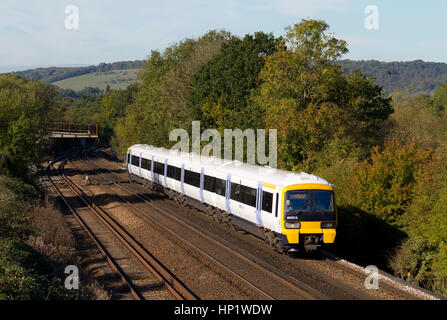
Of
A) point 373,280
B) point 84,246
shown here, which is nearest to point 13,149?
point 84,246

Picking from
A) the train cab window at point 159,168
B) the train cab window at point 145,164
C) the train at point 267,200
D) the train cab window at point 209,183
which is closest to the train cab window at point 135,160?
the train cab window at point 145,164

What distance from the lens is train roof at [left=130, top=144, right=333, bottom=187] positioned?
16.4 m

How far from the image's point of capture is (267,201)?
55.1 feet

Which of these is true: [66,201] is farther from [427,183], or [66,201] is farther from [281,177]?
[427,183]

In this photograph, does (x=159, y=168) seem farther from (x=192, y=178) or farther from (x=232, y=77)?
(x=232, y=77)

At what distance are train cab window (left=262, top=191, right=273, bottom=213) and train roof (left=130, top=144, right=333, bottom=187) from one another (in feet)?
1.57

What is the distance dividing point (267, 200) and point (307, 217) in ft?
5.84

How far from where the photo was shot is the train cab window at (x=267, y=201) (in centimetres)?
1652

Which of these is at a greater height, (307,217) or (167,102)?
(167,102)

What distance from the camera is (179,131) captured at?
155 ft

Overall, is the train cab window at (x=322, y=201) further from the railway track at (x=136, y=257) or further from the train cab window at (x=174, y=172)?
the train cab window at (x=174, y=172)

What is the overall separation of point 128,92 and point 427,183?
88914mm

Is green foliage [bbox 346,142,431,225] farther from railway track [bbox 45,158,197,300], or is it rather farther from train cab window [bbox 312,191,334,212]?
railway track [bbox 45,158,197,300]

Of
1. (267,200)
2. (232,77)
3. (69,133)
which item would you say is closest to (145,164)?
(232,77)
